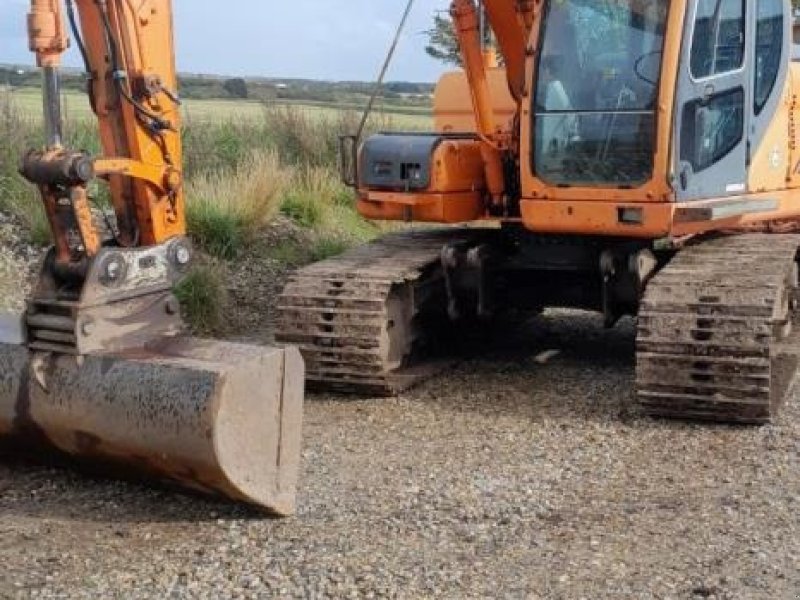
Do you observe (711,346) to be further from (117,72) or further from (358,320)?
(117,72)

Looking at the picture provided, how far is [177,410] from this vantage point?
4332mm

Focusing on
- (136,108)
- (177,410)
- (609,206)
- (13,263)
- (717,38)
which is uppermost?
(717,38)

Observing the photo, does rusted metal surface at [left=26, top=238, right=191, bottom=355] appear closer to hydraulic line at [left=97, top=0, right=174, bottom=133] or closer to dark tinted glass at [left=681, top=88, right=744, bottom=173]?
hydraulic line at [left=97, top=0, right=174, bottom=133]

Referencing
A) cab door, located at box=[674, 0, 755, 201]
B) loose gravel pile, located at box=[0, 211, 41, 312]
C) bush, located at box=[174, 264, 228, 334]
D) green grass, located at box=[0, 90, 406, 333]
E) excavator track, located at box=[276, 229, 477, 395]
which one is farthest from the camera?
green grass, located at box=[0, 90, 406, 333]

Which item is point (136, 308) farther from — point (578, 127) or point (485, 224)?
point (485, 224)

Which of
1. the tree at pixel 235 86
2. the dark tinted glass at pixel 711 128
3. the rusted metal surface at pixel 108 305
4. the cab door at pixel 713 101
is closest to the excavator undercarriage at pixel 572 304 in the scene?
the cab door at pixel 713 101

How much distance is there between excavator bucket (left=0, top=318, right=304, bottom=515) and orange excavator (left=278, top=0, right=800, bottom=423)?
1990mm

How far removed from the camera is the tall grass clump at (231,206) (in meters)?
9.51

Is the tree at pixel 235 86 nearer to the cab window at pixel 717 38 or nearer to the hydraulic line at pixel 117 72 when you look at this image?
the cab window at pixel 717 38

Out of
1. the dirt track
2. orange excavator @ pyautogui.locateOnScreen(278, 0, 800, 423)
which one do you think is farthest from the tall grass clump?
the dirt track

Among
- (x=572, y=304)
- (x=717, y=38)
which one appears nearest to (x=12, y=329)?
(x=572, y=304)

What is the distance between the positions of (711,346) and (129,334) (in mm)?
2775

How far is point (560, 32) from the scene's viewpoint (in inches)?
262

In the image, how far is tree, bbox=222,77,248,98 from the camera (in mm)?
24516
